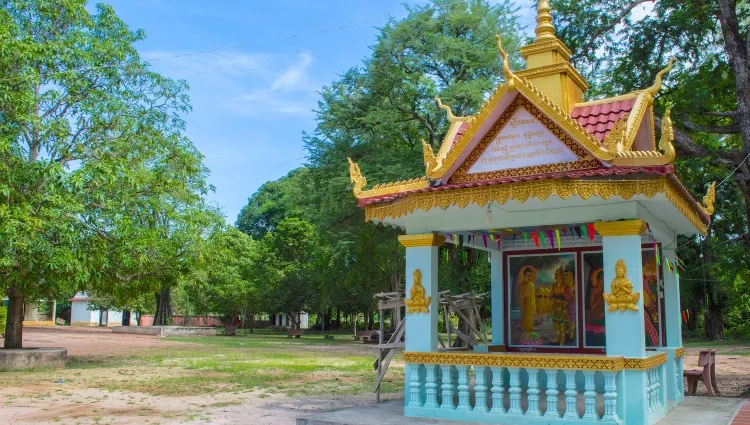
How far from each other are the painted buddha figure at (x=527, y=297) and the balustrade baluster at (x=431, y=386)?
223 centimetres

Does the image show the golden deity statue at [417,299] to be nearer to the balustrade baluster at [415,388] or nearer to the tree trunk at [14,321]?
the balustrade baluster at [415,388]

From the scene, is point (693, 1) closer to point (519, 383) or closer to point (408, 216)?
point (408, 216)

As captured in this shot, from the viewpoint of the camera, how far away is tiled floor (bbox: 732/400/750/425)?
8.04m

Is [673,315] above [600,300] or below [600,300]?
below

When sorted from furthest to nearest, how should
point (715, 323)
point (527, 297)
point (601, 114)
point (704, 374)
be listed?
point (715, 323) → point (704, 374) → point (527, 297) → point (601, 114)

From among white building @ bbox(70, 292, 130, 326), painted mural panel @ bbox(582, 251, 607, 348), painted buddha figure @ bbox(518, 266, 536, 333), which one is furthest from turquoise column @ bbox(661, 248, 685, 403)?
white building @ bbox(70, 292, 130, 326)

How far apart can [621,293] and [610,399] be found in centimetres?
123

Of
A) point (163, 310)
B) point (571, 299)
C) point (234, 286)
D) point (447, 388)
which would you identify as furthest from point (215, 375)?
point (163, 310)

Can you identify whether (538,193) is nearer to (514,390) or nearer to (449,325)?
(514,390)

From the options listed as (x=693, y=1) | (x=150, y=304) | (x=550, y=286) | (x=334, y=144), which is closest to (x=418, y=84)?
(x=334, y=144)

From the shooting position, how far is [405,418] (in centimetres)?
850

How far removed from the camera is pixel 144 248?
1602 centimetres

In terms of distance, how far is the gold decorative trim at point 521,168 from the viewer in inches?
318

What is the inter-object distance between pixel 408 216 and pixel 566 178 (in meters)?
2.47
